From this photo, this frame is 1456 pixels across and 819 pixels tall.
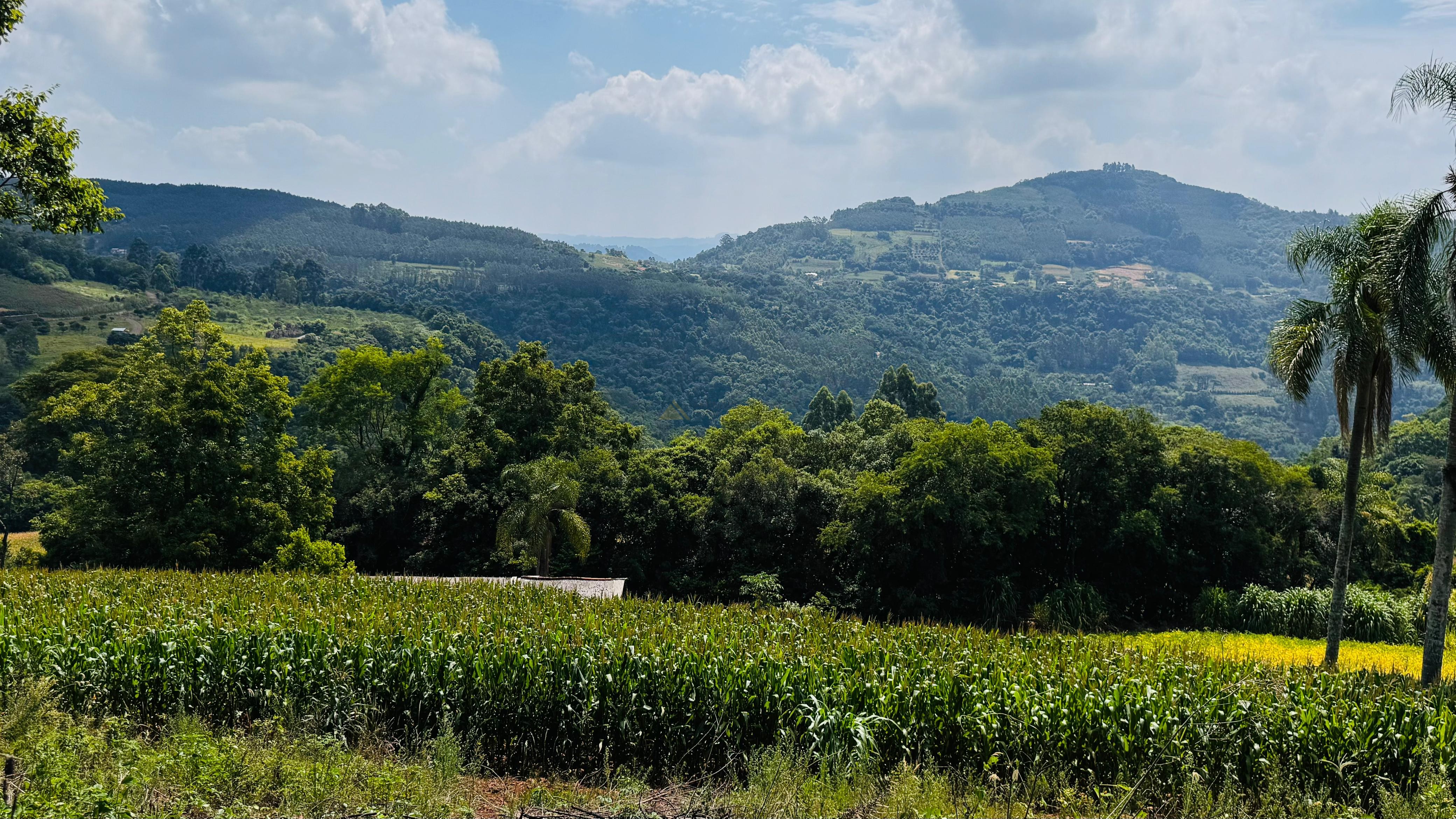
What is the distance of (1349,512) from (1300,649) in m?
6.64

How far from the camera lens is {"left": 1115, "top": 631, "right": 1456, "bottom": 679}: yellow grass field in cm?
1817

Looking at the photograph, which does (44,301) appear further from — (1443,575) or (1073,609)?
(1443,575)

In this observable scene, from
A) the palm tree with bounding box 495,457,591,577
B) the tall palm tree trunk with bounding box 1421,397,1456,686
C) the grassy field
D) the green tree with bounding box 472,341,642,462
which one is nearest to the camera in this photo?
the tall palm tree trunk with bounding box 1421,397,1456,686

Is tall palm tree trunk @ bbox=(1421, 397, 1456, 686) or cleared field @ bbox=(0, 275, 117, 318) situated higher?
cleared field @ bbox=(0, 275, 117, 318)

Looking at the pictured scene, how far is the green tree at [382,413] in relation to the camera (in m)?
36.8

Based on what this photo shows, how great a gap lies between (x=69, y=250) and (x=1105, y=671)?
13075 cm

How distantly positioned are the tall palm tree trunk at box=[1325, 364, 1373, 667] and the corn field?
20.1ft

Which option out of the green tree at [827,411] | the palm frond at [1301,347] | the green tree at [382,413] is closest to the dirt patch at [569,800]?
the palm frond at [1301,347]

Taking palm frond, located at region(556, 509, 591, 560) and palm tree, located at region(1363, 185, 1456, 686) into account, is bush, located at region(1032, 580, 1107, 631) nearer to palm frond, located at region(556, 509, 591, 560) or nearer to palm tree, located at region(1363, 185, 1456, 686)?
palm tree, located at region(1363, 185, 1456, 686)

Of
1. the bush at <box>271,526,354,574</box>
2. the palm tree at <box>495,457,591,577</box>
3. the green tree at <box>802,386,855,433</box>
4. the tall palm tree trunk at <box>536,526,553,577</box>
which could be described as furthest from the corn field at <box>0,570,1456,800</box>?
the green tree at <box>802,386,855,433</box>

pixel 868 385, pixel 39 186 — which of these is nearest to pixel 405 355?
pixel 39 186

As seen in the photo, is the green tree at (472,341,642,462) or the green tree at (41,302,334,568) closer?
the green tree at (41,302,334,568)

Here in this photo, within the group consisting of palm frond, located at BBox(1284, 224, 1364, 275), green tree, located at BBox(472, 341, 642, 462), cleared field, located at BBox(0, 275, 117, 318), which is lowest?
green tree, located at BBox(472, 341, 642, 462)

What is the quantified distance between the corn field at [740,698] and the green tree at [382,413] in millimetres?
25648
